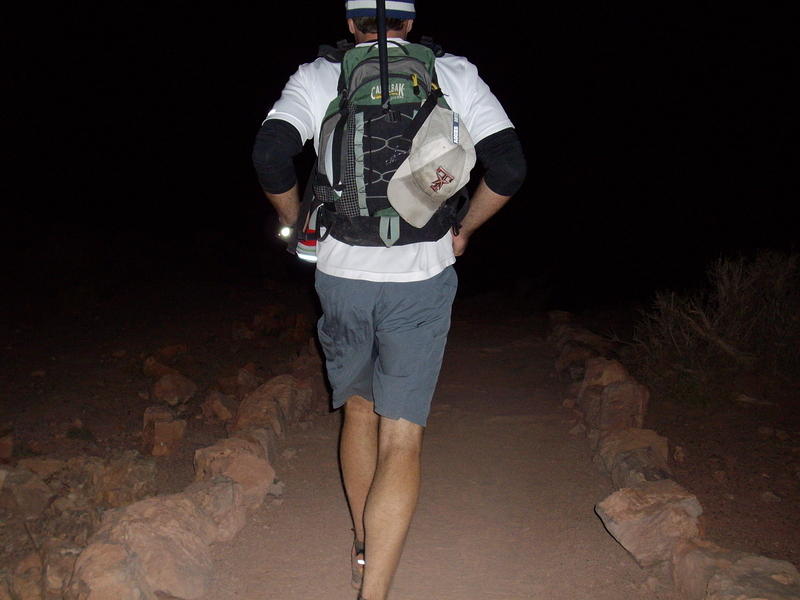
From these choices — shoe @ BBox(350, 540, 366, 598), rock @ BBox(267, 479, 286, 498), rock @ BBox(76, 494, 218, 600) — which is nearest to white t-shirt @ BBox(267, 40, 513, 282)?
shoe @ BBox(350, 540, 366, 598)

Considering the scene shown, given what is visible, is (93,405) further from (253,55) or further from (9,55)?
(253,55)

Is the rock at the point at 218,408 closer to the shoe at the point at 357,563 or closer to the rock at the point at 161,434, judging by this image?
the rock at the point at 161,434

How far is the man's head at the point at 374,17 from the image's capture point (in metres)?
2.32

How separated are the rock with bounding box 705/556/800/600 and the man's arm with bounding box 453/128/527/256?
146cm

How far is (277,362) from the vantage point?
659 centimetres

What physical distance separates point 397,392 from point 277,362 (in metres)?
4.38

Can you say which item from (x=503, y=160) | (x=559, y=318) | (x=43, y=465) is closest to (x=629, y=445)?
(x=503, y=160)

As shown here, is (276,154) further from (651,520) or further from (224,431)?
(224,431)

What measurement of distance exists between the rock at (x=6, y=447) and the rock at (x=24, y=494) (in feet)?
2.38

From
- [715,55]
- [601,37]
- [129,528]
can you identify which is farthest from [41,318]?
[601,37]

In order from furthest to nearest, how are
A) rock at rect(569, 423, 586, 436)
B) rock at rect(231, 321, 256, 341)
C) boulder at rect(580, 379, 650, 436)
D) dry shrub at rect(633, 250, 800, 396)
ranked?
rock at rect(231, 321, 256, 341) → dry shrub at rect(633, 250, 800, 396) → rock at rect(569, 423, 586, 436) → boulder at rect(580, 379, 650, 436)

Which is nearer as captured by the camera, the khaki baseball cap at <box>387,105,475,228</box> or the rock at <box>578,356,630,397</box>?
the khaki baseball cap at <box>387,105,475,228</box>

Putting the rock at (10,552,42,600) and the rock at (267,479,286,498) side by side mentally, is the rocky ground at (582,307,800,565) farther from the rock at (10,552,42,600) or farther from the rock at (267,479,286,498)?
the rock at (10,552,42,600)

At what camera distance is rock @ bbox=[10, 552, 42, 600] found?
9.82 ft
